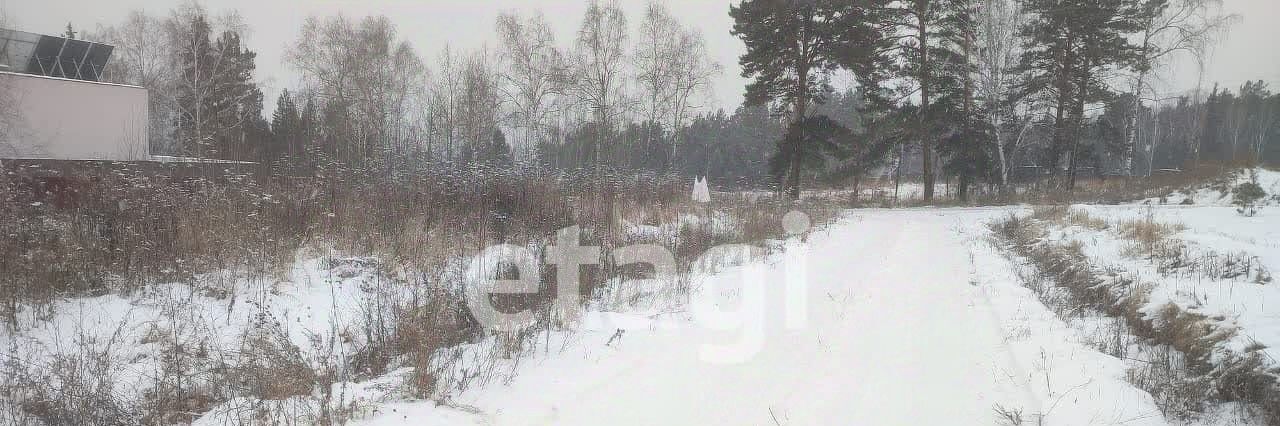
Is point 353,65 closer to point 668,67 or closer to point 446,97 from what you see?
point 446,97

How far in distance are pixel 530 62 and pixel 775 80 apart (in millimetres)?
10224

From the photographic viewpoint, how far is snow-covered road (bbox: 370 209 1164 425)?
9.32 ft

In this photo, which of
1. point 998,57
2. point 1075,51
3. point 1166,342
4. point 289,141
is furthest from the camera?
point 998,57

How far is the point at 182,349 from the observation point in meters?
3.46

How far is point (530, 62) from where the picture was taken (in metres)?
24.0

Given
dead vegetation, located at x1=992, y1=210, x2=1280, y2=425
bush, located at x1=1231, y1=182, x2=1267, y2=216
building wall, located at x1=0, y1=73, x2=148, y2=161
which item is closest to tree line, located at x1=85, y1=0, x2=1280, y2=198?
building wall, located at x1=0, y1=73, x2=148, y2=161

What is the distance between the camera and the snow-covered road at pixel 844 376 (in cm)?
284

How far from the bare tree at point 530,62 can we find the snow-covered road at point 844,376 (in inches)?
793

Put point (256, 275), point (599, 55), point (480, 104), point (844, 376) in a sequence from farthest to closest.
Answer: point (480, 104)
point (599, 55)
point (256, 275)
point (844, 376)

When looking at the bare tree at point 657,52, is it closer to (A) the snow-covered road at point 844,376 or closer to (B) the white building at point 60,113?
(B) the white building at point 60,113

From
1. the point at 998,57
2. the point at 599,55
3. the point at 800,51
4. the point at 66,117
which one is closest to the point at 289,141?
the point at 66,117

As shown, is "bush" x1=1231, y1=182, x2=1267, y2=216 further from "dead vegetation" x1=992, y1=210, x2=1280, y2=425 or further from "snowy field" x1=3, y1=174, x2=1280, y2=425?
"dead vegetation" x1=992, y1=210, x2=1280, y2=425

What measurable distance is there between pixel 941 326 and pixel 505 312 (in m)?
3.32

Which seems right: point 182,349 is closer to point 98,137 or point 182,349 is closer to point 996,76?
point 98,137
